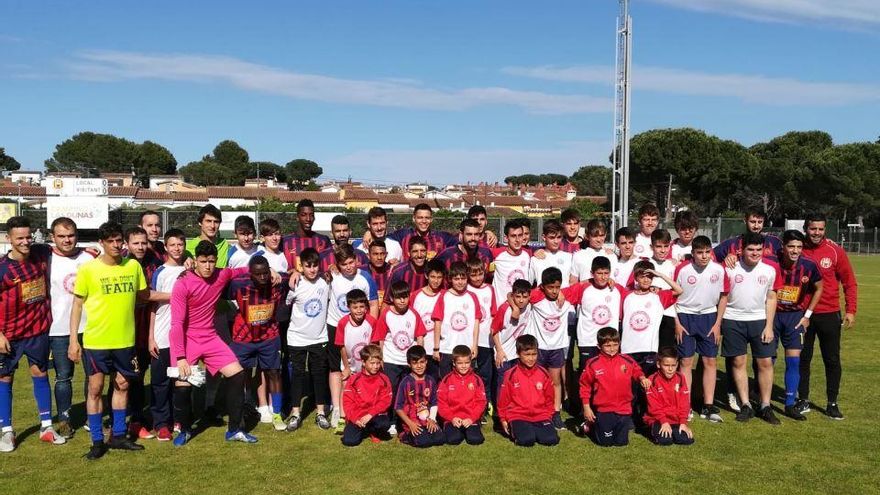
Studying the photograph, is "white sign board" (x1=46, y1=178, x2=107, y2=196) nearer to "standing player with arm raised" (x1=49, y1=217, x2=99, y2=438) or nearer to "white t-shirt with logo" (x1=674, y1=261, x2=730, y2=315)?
"standing player with arm raised" (x1=49, y1=217, x2=99, y2=438)

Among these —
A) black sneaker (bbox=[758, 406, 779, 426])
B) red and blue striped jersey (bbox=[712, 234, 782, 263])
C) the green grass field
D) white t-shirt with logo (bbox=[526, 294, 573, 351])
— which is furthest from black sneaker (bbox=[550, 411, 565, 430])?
red and blue striped jersey (bbox=[712, 234, 782, 263])

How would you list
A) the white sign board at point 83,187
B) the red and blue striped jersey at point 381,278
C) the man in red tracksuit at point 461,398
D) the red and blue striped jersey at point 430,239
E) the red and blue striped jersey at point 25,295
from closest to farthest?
the red and blue striped jersey at point 25,295, the man in red tracksuit at point 461,398, the red and blue striped jersey at point 381,278, the red and blue striped jersey at point 430,239, the white sign board at point 83,187

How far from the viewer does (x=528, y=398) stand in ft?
18.7

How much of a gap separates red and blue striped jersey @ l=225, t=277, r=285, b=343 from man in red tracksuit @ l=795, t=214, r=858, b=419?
5.21m

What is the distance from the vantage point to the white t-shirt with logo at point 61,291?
5.59 meters

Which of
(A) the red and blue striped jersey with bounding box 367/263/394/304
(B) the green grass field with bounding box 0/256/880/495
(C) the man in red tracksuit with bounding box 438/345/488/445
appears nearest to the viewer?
(B) the green grass field with bounding box 0/256/880/495

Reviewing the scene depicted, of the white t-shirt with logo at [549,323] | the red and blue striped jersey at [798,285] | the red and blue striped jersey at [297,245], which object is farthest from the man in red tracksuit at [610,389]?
the red and blue striped jersey at [297,245]

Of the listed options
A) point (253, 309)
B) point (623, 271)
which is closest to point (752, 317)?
point (623, 271)

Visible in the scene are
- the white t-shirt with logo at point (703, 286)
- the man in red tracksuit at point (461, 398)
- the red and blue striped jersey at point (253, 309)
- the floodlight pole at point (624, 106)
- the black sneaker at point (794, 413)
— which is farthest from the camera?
the floodlight pole at point (624, 106)

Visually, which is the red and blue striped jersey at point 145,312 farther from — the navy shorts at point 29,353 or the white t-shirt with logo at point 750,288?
the white t-shirt with logo at point 750,288

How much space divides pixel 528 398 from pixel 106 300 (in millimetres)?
3615

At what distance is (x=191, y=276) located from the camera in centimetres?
541

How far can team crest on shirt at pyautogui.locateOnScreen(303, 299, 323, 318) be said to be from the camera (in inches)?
237

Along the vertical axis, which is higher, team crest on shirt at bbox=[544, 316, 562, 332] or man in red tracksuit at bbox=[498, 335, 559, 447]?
team crest on shirt at bbox=[544, 316, 562, 332]
